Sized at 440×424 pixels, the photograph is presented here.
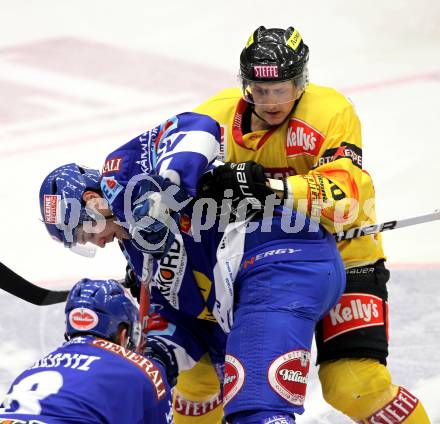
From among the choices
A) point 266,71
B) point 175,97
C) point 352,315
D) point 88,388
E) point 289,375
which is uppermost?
point 175,97

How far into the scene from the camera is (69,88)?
7270 millimetres

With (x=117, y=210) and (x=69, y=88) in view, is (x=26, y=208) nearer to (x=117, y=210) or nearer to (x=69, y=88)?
(x=69, y=88)

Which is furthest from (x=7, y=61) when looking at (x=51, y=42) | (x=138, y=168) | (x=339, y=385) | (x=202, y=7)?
(x=339, y=385)

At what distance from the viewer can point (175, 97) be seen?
7047 millimetres

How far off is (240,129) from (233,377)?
3.34 feet

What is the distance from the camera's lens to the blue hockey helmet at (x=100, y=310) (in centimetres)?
319

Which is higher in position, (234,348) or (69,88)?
(69,88)

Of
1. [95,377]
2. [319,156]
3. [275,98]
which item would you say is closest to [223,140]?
[275,98]

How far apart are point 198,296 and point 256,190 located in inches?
18.1

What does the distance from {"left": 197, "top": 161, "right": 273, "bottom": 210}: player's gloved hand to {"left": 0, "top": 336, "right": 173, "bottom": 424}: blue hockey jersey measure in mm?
737

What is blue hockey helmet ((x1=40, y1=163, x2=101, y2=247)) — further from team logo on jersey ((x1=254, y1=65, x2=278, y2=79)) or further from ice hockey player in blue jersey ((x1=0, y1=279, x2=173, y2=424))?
team logo on jersey ((x1=254, y1=65, x2=278, y2=79))

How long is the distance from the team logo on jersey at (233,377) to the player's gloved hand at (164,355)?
1.20 ft

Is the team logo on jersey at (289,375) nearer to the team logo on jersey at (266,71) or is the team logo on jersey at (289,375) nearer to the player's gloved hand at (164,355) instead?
the player's gloved hand at (164,355)

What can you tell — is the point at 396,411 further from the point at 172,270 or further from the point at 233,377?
the point at 172,270
